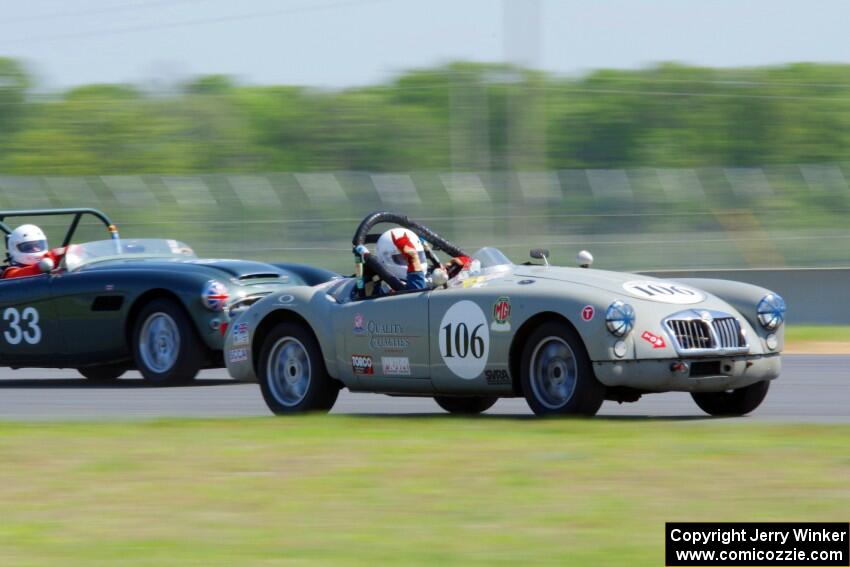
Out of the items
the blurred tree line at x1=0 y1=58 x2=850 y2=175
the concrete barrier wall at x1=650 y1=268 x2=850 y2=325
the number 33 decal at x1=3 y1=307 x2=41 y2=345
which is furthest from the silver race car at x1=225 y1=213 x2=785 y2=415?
the blurred tree line at x1=0 y1=58 x2=850 y2=175

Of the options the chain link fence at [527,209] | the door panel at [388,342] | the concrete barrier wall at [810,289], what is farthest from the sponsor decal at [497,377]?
the chain link fence at [527,209]

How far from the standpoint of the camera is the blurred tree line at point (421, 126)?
37281 millimetres

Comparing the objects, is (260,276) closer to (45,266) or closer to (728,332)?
(45,266)

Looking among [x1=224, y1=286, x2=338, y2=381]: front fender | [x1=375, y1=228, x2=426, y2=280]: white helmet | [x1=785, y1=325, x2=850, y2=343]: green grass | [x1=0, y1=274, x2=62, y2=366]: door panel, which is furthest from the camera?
[x1=785, y1=325, x2=850, y2=343]: green grass

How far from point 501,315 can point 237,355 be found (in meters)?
2.39

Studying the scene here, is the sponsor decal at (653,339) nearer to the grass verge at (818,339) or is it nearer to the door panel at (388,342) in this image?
the door panel at (388,342)

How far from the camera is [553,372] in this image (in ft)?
31.6

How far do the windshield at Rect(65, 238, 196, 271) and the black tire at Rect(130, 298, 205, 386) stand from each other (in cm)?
117

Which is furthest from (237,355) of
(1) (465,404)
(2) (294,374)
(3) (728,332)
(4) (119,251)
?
(4) (119,251)

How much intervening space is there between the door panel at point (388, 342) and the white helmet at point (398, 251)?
0.38m

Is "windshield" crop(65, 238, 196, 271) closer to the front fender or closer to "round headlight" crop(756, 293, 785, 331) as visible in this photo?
the front fender

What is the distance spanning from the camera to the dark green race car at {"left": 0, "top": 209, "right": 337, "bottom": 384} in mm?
13609

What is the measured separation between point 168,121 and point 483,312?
34101mm

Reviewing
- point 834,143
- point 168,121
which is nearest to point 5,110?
point 168,121
